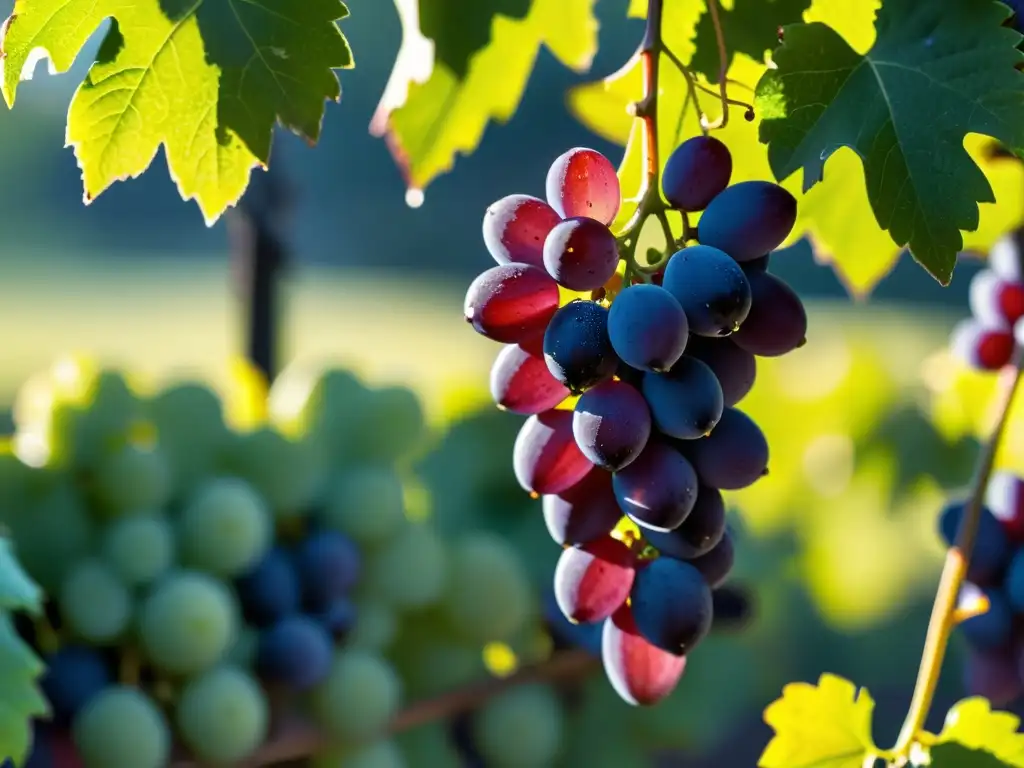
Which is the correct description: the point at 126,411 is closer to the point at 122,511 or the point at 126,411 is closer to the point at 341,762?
the point at 122,511

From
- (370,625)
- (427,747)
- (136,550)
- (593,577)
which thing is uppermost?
(593,577)

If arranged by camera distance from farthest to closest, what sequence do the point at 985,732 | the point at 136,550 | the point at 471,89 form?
the point at 136,550 < the point at 471,89 < the point at 985,732

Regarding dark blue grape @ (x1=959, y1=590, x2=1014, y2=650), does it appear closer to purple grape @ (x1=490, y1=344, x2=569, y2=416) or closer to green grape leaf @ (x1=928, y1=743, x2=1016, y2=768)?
green grape leaf @ (x1=928, y1=743, x2=1016, y2=768)

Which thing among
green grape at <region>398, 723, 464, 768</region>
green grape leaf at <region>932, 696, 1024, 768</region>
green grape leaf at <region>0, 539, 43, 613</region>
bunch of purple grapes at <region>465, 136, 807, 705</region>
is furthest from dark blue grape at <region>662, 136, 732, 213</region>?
green grape at <region>398, 723, 464, 768</region>

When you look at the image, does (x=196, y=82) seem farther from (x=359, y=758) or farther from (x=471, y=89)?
(x=359, y=758)

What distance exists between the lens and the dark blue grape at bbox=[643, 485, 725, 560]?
40 centimetres

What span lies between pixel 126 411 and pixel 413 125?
0.29m

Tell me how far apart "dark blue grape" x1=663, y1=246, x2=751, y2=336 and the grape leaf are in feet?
1.05

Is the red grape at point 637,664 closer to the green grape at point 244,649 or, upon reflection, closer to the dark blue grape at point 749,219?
the dark blue grape at point 749,219

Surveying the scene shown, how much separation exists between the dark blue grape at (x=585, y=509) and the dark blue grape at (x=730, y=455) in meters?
0.03

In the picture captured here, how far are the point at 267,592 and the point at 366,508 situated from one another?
87mm

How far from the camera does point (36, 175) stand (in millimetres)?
7969

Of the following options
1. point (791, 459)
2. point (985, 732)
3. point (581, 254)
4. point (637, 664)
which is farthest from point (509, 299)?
point (791, 459)

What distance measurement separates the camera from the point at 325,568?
0.75 meters
